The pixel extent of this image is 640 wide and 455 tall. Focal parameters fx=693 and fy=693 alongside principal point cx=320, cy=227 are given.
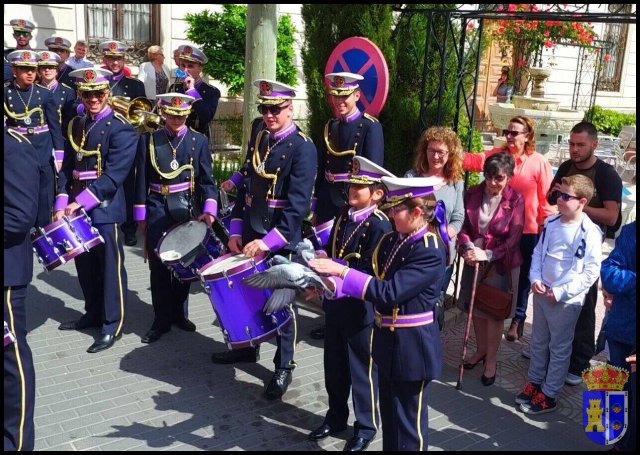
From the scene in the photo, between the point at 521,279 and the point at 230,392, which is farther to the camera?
the point at 521,279

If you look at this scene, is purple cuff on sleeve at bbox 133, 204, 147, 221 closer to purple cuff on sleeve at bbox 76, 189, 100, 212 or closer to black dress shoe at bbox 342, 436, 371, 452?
purple cuff on sleeve at bbox 76, 189, 100, 212

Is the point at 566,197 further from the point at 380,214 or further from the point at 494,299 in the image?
the point at 380,214

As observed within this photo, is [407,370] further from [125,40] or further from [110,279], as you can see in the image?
[125,40]

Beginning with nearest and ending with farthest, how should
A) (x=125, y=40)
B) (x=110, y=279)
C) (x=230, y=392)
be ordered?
(x=230, y=392), (x=110, y=279), (x=125, y=40)

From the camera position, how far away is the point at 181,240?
532 centimetres

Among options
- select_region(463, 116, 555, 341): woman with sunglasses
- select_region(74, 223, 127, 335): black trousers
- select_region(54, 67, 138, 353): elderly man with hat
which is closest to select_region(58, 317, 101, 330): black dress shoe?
select_region(74, 223, 127, 335): black trousers

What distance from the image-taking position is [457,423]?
15.2ft

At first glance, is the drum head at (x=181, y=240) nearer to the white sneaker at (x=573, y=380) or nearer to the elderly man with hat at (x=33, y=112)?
the elderly man with hat at (x=33, y=112)

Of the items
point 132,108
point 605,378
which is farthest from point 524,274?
point 132,108

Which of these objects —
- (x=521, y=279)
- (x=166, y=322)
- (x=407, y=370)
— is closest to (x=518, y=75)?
(x=521, y=279)

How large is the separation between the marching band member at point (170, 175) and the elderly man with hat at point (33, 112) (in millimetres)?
2185

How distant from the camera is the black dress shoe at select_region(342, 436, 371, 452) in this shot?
419 cm

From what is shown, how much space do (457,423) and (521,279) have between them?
186 centimetres

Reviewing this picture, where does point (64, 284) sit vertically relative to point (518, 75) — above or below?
below
